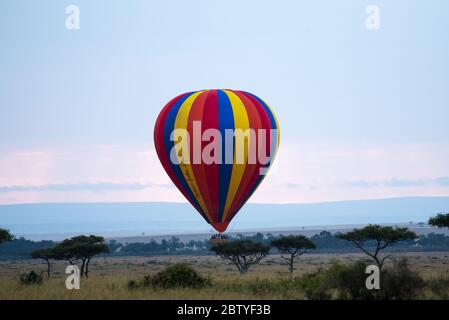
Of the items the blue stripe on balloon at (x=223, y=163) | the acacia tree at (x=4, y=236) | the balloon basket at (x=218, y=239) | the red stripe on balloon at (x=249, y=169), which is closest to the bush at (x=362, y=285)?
the balloon basket at (x=218, y=239)

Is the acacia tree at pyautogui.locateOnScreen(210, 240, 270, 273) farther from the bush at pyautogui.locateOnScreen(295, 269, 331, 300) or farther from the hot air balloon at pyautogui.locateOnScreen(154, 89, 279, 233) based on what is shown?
the bush at pyautogui.locateOnScreen(295, 269, 331, 300)

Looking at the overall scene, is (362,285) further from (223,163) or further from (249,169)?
(249,169)

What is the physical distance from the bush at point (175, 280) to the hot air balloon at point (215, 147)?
25.8ft

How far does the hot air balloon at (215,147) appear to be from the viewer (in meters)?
38.5

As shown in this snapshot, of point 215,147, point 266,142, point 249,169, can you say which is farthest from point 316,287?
point 266,142

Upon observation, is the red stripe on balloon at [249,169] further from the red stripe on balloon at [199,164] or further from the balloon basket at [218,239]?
the balloon basket at [218,239]

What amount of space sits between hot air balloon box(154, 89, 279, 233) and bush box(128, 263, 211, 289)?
7858 millimetres

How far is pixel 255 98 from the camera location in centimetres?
4100

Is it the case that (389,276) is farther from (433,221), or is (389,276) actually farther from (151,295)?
(433,221)

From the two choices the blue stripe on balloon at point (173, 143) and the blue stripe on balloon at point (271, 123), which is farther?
the blue stripe on balloon at point (271, 123)

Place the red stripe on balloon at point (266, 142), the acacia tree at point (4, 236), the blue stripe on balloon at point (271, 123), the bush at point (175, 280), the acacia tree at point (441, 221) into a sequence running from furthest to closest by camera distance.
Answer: the acacia tree at point (441, 221) → the acacia tree at point (4, 236) → the blue stripe on balloon at point (271, 123) → the red stripe on balloon at point (266, 142) → the bush at point (175, 280)

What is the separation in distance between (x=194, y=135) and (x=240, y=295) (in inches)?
535

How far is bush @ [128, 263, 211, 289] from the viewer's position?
29895 mm
